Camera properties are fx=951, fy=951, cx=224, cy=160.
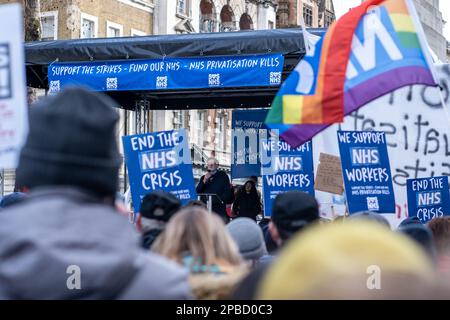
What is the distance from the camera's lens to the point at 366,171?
10641 millimetres

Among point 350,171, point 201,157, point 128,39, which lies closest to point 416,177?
point 350,171

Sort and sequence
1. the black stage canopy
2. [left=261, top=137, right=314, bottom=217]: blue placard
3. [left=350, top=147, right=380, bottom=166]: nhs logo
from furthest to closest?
1. the black stage canopy
2. [left=261, top=137, right=314, bottom=217]: blue placard
3. [left=350, top=147, right=380, bottom=166]: nhs logo

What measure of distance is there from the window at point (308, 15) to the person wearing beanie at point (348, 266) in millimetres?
65109

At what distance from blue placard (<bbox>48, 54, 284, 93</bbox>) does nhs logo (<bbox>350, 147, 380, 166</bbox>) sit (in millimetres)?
4035

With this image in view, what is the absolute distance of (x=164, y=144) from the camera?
11203 millimetres

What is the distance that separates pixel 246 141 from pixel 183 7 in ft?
97.9

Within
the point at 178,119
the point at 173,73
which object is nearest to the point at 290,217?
the point at 173,73

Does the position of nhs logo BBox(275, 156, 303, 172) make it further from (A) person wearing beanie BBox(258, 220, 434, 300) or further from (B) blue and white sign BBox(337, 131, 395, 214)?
(A) person wearing beanie BBox(258, 220, 434, 300)

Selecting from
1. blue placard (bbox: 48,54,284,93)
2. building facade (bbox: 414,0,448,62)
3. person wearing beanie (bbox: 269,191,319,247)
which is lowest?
person wearing beanie (bbox: 269,191,319,247)

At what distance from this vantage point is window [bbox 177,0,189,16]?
4625cm

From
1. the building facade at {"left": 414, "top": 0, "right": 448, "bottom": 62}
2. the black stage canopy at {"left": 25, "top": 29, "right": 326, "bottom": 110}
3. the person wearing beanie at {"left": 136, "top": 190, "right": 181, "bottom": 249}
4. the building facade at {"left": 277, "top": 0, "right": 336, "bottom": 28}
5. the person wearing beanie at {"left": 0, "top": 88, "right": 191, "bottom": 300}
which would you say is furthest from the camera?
the building facade at {"left": 277, "top": 0, "right": 336, "bottom": 28}

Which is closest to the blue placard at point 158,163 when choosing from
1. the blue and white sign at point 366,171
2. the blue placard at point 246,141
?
the blue and white sign at point 366,171

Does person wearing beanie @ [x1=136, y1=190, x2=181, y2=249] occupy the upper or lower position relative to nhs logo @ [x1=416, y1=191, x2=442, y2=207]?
upper

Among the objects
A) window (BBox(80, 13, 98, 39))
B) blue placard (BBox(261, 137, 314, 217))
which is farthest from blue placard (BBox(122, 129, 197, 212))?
window (BBox(80, 13, 98, 39))
